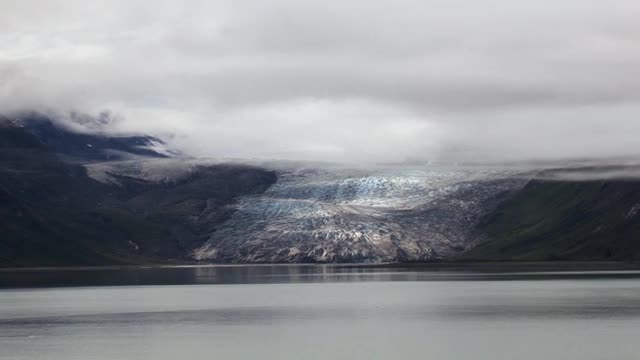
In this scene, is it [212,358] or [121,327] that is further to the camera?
[121,327]

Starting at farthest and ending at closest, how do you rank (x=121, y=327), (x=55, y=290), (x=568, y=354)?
(x=55, y=290)
(x=121, y=327)
(x=568, y=354)

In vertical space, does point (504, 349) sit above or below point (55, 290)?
above

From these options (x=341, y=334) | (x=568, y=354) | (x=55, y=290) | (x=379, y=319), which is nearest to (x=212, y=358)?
(x=341, y=334)

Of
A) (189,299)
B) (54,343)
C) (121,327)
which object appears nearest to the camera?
(54,343)

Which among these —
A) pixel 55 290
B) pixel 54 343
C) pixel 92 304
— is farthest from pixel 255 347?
pixel 55 290

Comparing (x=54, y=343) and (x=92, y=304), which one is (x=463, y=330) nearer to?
(x=54, y=343)

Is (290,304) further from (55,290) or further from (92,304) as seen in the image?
(55,290)
